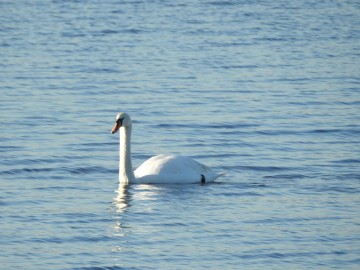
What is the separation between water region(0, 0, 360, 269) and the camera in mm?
11875

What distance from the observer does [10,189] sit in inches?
570

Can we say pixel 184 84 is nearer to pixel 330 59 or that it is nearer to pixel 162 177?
pixel 330 59

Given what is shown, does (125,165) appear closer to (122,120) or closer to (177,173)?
(177,173)

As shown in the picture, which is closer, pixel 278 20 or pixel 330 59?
pixel 330 59

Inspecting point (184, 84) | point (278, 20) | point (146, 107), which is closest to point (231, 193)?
point (146, 107)

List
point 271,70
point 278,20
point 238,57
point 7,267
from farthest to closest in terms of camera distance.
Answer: point 278,20
point 238,57
point 271,70
point 7,267

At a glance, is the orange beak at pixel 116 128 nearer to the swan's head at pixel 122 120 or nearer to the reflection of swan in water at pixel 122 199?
the swan's head at pixel 122 120

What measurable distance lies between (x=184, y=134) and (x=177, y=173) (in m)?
3.23

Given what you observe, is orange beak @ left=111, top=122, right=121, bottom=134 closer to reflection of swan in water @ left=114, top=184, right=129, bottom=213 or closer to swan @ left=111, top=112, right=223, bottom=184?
swan @ left=111, top=112, right=223, bottom=184

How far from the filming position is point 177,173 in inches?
595

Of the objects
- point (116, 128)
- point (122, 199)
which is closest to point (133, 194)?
point (122, 199)

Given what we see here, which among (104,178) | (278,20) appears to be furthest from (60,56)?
(104,178)

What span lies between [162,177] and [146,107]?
18.7ft

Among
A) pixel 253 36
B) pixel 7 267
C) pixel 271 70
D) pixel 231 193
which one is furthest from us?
pixel 253 36
